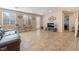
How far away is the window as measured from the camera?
174 cm

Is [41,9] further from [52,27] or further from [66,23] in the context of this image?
[66,23]

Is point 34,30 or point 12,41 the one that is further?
point 34,30

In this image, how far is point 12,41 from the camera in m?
1.75

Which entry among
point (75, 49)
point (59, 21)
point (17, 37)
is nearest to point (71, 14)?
point (59, 21)

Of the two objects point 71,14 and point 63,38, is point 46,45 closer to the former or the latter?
point 63,38

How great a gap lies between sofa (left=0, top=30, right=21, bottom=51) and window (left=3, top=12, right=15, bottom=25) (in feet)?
0.56

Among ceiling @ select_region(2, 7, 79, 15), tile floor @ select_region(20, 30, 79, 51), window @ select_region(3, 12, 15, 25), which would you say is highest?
ceiling @ select_region(2, 7, 79, 15)

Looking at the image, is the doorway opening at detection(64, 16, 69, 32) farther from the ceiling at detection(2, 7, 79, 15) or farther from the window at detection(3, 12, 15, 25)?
the window at detection(3, 12, 15, 25)

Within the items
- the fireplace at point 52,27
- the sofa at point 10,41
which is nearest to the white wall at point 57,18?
the fireplace at point 52,27

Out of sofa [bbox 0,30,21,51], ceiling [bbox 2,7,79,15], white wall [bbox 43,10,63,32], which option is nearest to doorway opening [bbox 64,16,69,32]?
white wall [bbox 43,10,63,32]

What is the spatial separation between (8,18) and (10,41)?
43 cm

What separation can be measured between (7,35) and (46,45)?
75cm

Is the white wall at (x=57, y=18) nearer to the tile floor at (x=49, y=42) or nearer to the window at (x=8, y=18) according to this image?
the tile floor at (x=49, y=42)
